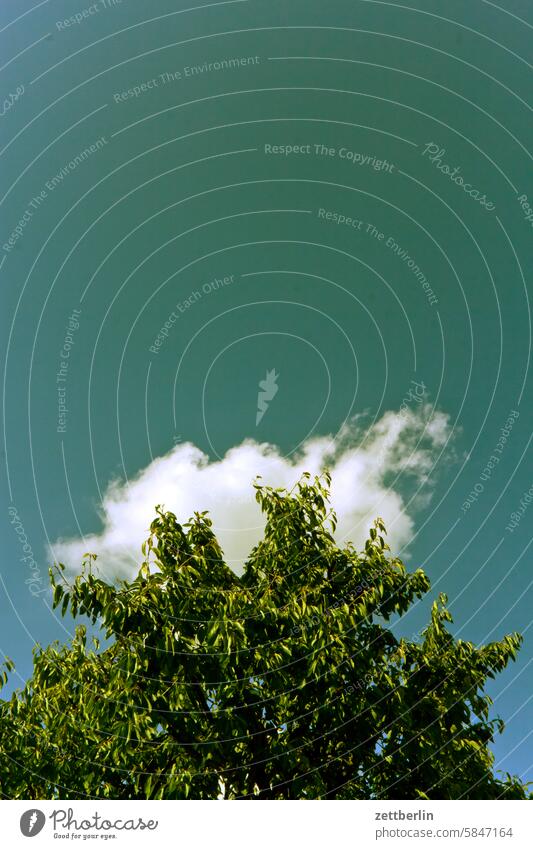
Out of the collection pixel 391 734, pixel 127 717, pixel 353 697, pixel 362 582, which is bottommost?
pixel 391 734

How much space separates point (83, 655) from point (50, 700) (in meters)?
0.82

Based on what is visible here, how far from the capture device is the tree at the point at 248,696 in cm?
932

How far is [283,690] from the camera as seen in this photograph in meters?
9.66
